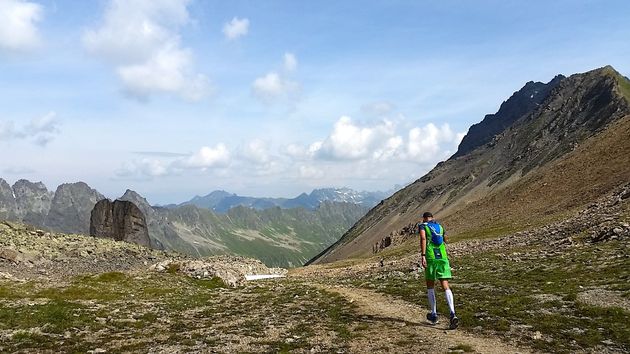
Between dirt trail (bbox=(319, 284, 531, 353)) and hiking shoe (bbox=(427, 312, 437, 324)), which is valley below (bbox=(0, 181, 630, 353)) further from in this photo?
hiking shoe (bbox=(427, 312, 437, 324))

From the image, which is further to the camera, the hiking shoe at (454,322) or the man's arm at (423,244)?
the man's arm at (423,244)

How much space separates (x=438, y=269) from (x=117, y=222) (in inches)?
4845

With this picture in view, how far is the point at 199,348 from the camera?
1955 cm

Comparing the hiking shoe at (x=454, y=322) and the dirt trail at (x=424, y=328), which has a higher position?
the hiking shoe at (x=454, y=322)

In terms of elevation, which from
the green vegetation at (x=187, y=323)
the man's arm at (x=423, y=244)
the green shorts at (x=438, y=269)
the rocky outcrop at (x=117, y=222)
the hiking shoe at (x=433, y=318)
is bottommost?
the green vegetation at (x=187, y=323)

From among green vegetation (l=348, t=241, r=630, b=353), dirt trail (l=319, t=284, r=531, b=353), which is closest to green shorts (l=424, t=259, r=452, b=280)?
dirt trail (l=319, t=284, r=531, b=353)

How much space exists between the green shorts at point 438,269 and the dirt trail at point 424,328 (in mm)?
2149

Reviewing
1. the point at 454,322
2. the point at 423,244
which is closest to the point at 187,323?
the point at 423,244

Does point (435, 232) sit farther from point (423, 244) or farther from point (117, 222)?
point (117, 222)

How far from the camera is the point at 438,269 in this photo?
2230 centimetres

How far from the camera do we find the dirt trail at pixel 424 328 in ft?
58.0

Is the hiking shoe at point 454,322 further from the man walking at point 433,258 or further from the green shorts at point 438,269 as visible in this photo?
the green shorts at point 438,269

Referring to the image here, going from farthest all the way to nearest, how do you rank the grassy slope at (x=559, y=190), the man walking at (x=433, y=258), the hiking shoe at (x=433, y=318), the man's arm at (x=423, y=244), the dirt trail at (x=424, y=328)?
the grassy slope at (x=559, y=190), the man's arm at (x=423, y=244), the man walking at (x=433, y=258), the hiking shoe at (x=433, y=318), the dirt trail at (x=424, y=328)

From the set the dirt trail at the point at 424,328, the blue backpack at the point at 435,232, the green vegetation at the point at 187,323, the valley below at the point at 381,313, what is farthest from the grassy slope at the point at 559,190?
the blue backpack at the point at 435,232
